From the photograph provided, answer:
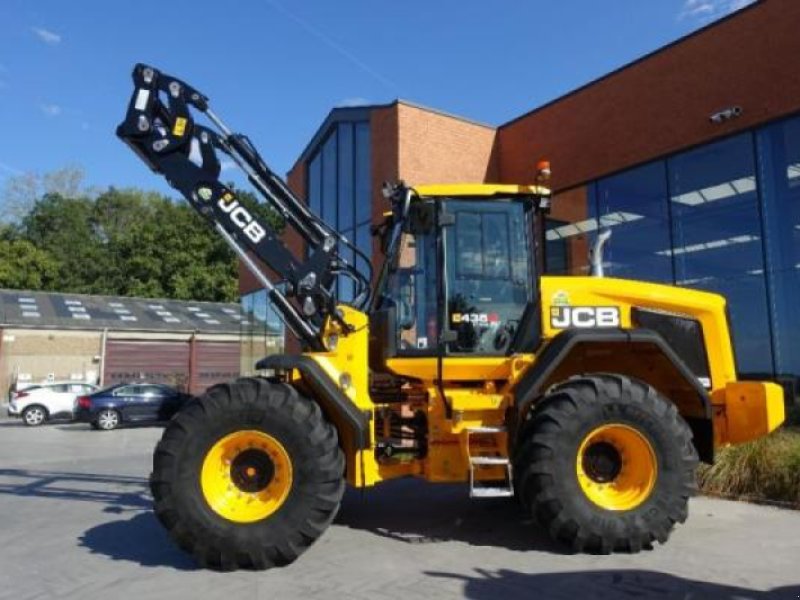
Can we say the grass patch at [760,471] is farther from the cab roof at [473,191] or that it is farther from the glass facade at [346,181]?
the glass facade at [346,181]

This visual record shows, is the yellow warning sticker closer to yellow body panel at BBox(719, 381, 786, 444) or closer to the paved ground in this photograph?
the paved ground

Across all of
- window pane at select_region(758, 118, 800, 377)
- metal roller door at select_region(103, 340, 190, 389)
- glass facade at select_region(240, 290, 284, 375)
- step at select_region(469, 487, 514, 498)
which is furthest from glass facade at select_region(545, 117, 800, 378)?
metal roller door at select_region(103, 340, 190, 389)

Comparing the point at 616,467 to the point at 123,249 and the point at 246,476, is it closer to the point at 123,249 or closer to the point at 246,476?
A: the point at 246,476

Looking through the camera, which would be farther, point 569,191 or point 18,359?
point 18,359

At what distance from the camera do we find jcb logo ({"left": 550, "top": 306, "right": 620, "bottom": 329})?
22.6ft

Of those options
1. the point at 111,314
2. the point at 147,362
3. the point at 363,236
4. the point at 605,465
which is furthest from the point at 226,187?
the point at 111,314

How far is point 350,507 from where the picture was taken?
8.41 metres

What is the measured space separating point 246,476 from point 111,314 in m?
36.9

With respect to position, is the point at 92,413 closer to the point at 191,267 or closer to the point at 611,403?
the point at 611,403

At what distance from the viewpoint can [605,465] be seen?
6.55 m

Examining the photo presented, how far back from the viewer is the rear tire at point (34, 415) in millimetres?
25797

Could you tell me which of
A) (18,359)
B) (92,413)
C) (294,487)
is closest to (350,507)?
(294,487)

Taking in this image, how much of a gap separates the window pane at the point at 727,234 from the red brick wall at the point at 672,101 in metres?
0.48

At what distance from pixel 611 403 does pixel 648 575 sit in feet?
4.56
